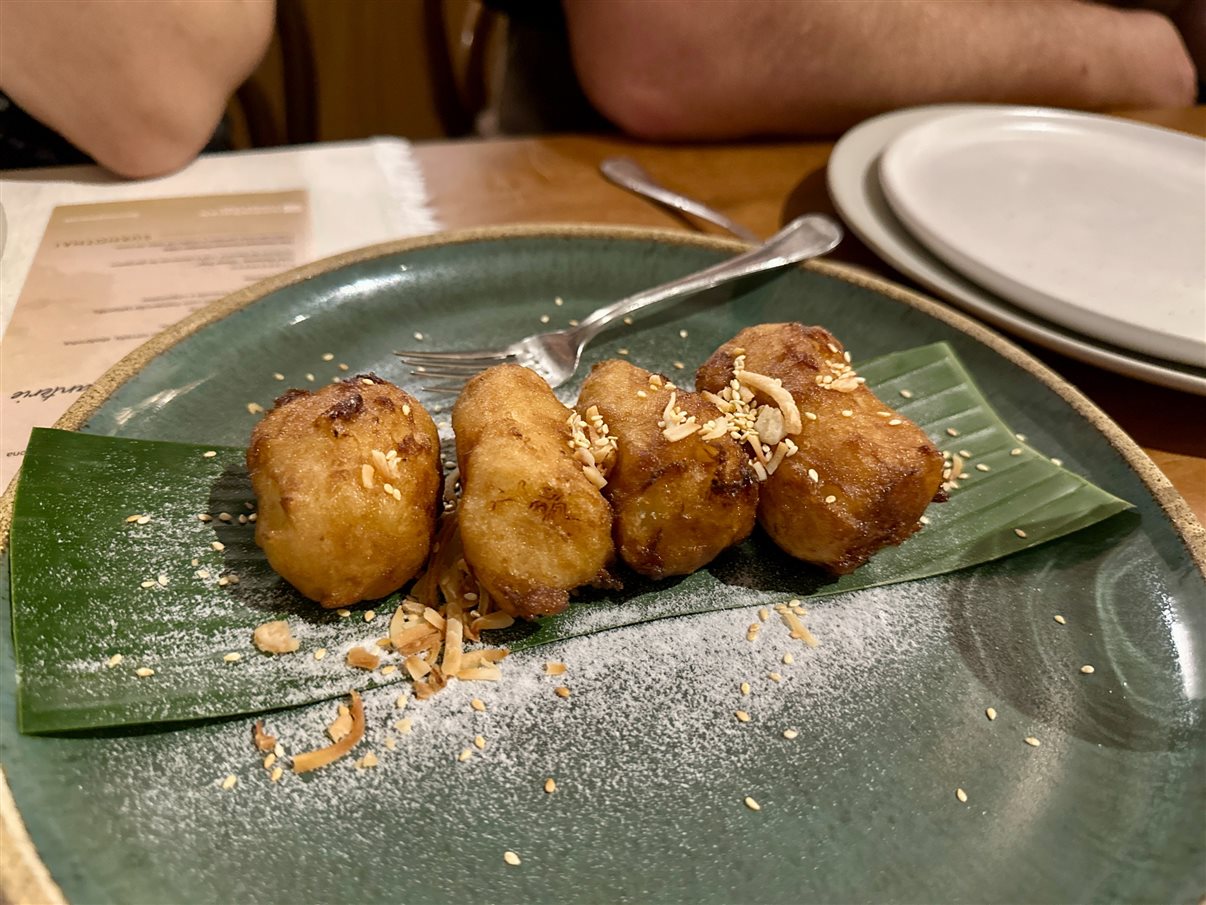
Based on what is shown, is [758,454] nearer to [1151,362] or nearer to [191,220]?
[1151,362]

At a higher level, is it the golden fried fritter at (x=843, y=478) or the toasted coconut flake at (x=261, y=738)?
the golden fried fritter at (x=843, y=478)

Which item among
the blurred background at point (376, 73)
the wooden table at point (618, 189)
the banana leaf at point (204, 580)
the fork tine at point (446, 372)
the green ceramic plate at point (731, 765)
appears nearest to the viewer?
the green ceramic plate at point (731, 765)

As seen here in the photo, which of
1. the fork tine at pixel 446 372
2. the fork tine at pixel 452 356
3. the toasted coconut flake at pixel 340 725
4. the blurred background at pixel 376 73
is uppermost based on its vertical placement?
the fork tine at pixel 452 356

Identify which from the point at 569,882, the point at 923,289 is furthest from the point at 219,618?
the point at 923,289

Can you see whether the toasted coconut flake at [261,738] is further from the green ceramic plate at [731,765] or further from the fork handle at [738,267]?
the fork handle at [738,267]

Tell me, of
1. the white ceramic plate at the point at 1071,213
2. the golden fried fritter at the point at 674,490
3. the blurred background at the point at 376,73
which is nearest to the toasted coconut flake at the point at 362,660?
the golden fried fritter at the point at 674,490

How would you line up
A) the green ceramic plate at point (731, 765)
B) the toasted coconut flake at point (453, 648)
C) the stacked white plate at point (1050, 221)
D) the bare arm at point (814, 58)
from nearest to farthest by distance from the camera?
1. the green ceramic plate at point (731, 765)
2. the toasted coconut flake at point (453, 648)
3. the stacked white plate at point (1050, 221)
4. the bare arm at point (814, 58)

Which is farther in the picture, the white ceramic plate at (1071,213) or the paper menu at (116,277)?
the white ceramic plate at (1071,213)
